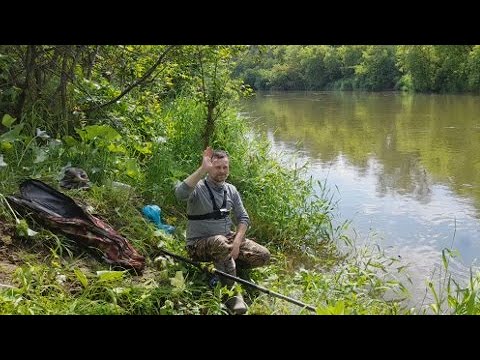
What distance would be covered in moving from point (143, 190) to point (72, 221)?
72.1 inches

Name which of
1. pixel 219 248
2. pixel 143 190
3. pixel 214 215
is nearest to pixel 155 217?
pixel 143 190

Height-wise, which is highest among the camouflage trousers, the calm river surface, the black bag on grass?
the black bag on grass

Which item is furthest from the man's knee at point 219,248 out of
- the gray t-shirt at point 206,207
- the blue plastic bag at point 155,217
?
→ the blue plastic bag at point 155,217

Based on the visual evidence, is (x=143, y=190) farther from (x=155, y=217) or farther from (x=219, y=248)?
(x=219, y=248)

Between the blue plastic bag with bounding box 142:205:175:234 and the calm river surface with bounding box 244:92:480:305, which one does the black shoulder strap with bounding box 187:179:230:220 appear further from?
the calm river surface with bounding box 244:92:480:305

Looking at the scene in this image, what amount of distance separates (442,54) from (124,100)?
121ft

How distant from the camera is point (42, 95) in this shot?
584cm

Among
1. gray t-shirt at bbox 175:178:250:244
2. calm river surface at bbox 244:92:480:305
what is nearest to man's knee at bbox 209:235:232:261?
gray t-shirt at bbox 175:178:250:244

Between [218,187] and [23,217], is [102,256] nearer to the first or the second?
[23,217]

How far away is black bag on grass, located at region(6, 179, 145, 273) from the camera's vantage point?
3975 millimetres

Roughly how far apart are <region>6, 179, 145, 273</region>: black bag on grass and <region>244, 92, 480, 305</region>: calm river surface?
276 centimetres
